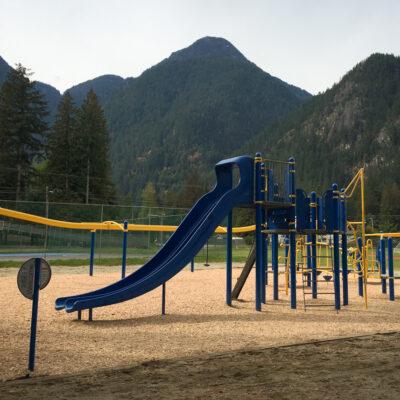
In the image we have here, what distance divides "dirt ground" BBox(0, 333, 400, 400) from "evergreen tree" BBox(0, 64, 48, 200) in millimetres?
51237

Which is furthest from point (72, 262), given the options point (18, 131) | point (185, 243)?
point (18, 131)

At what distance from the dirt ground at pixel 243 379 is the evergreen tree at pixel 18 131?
51.2 m

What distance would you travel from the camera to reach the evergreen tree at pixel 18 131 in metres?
53.8

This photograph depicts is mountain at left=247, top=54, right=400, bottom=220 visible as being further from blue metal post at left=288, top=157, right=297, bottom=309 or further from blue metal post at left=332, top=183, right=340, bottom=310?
blue metal post at left=288, top=157, right=297, bottom=309

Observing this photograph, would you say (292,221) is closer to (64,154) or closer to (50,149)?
(64,154)

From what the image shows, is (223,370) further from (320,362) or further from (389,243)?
(389,243)

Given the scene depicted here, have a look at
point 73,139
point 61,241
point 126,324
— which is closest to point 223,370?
point 126,324

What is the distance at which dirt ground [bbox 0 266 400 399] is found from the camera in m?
4.95

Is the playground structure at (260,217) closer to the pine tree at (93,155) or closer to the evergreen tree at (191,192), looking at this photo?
the pine tree at (93,155)

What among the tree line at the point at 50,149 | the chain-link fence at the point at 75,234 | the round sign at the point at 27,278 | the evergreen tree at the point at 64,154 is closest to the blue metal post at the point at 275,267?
the round sign at the point at 27,278

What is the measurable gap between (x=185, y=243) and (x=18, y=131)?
51.8m

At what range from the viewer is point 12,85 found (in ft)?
188

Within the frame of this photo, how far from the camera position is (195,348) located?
6680mm

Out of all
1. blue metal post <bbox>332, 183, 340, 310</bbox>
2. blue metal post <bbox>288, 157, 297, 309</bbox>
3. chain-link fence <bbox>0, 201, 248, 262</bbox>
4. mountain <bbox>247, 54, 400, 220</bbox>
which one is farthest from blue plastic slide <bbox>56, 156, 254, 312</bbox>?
mountain <bbox>247, 54, 400, 220</bbox>
